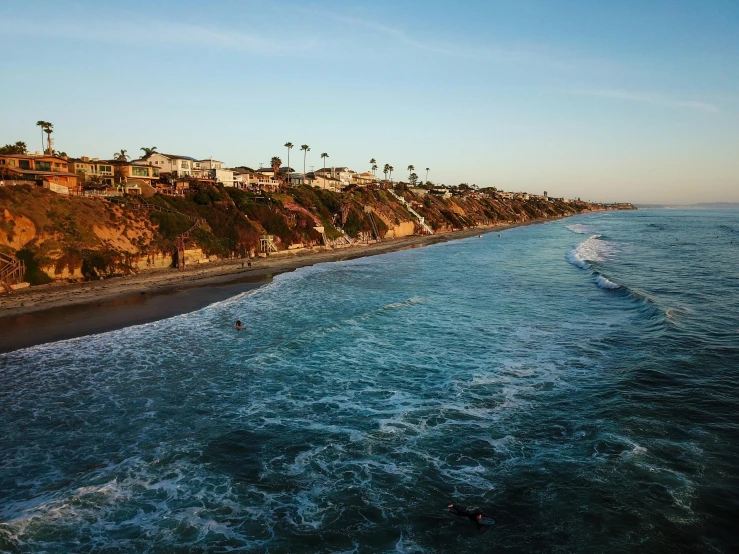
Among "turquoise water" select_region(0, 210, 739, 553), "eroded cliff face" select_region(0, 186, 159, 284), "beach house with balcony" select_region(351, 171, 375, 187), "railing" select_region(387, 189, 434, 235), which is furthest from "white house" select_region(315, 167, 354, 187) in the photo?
"turquoise water" select_region(0, 210, 739, 553)

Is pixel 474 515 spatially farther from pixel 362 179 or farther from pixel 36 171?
pixel 362 179

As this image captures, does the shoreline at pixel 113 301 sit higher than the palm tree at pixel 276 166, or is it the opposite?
the palm tree at pixel 276 166

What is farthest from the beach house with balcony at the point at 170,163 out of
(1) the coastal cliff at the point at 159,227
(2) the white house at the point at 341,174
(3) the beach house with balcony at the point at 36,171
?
(2) the white house at the point at 341,174

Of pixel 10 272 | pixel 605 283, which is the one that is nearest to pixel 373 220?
pixel 605 283

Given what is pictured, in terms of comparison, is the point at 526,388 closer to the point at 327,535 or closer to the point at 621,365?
the point at 621,365

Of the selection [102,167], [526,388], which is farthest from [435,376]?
[102,167]

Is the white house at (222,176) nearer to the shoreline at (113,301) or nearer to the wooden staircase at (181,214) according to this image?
the wooden staircase at (181,214)

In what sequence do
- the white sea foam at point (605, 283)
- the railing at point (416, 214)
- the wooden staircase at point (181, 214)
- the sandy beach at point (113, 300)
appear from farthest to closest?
1. the railing at point (416, 214)
2. the wooden staircase at point (181, 214)
3. the white sea foam at point (605, 283)
4. the sandy beach at point (113, 300)
